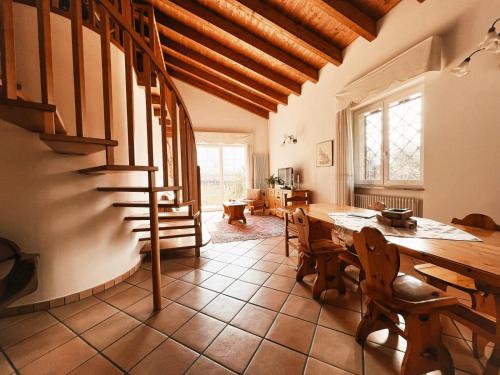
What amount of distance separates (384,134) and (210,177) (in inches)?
197

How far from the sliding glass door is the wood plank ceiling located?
6.91ft

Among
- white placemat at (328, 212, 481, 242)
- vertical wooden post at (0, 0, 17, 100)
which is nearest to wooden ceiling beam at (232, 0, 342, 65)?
vertical wooden post at (0, 0, 17, 100)

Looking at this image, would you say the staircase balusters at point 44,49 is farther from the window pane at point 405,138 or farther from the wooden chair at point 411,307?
the window pane at point 405,138

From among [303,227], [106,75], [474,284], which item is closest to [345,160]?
[303,227]

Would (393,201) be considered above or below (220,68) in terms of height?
below

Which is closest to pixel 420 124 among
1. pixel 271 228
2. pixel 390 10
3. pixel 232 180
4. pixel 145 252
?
pixel 390 10

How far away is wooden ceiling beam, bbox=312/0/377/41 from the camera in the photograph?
245 centimetres

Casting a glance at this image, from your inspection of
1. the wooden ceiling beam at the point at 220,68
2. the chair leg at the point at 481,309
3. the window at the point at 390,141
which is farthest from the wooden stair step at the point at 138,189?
the wooden ceiling beam at the point at 220,68

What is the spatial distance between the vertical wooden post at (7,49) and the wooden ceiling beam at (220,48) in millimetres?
3680

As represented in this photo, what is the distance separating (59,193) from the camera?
1682mm

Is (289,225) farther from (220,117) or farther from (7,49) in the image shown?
(220,117)

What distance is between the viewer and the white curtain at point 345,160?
3291 millimetres

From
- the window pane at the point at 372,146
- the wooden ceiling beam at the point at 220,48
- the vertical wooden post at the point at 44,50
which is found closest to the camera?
the vertical wooden post at the point at 44,50

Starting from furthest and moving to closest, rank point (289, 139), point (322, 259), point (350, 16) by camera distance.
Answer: point (289, 139)
point (350, 16)
point (322, 259)
